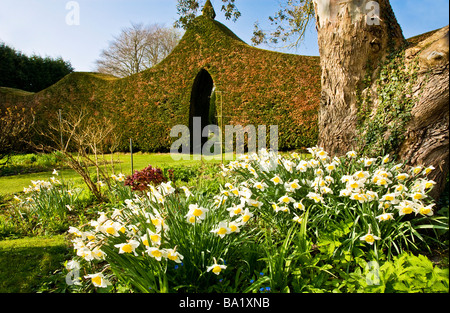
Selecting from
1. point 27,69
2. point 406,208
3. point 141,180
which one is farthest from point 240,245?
point 27,69

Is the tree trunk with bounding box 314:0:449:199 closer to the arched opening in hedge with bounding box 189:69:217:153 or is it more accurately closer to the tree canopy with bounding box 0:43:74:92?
the arched opening in hedge with bounding box 189:69:217:153

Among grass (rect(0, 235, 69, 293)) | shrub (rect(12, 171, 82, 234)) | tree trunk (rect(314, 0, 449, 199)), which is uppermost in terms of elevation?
tree trunk (rect(314, 0, 449, 199))

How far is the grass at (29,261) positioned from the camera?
6.18ft

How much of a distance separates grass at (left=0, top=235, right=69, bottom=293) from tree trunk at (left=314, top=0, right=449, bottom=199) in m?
3.08

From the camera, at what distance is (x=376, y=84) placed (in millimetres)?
2850

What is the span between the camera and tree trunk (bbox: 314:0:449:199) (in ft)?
7.65

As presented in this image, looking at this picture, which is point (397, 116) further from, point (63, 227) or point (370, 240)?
point (63, 227)

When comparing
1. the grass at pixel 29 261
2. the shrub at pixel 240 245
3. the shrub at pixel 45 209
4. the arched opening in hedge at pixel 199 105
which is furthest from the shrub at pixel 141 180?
the arched opening in hedge at pixel 199 105

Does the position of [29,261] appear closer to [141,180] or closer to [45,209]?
[45,209]

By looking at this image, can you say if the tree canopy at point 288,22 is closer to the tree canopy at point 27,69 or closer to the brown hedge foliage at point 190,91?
the brown hedge foliage at point 190,91

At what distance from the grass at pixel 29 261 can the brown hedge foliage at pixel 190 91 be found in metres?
6.08

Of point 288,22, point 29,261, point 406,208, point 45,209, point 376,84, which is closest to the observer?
point 406,208

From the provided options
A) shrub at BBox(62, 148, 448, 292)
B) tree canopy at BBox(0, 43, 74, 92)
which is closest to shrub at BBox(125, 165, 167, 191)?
shrub at BBox(62, 148, 448, 292)

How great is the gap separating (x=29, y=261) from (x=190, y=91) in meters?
6.75
